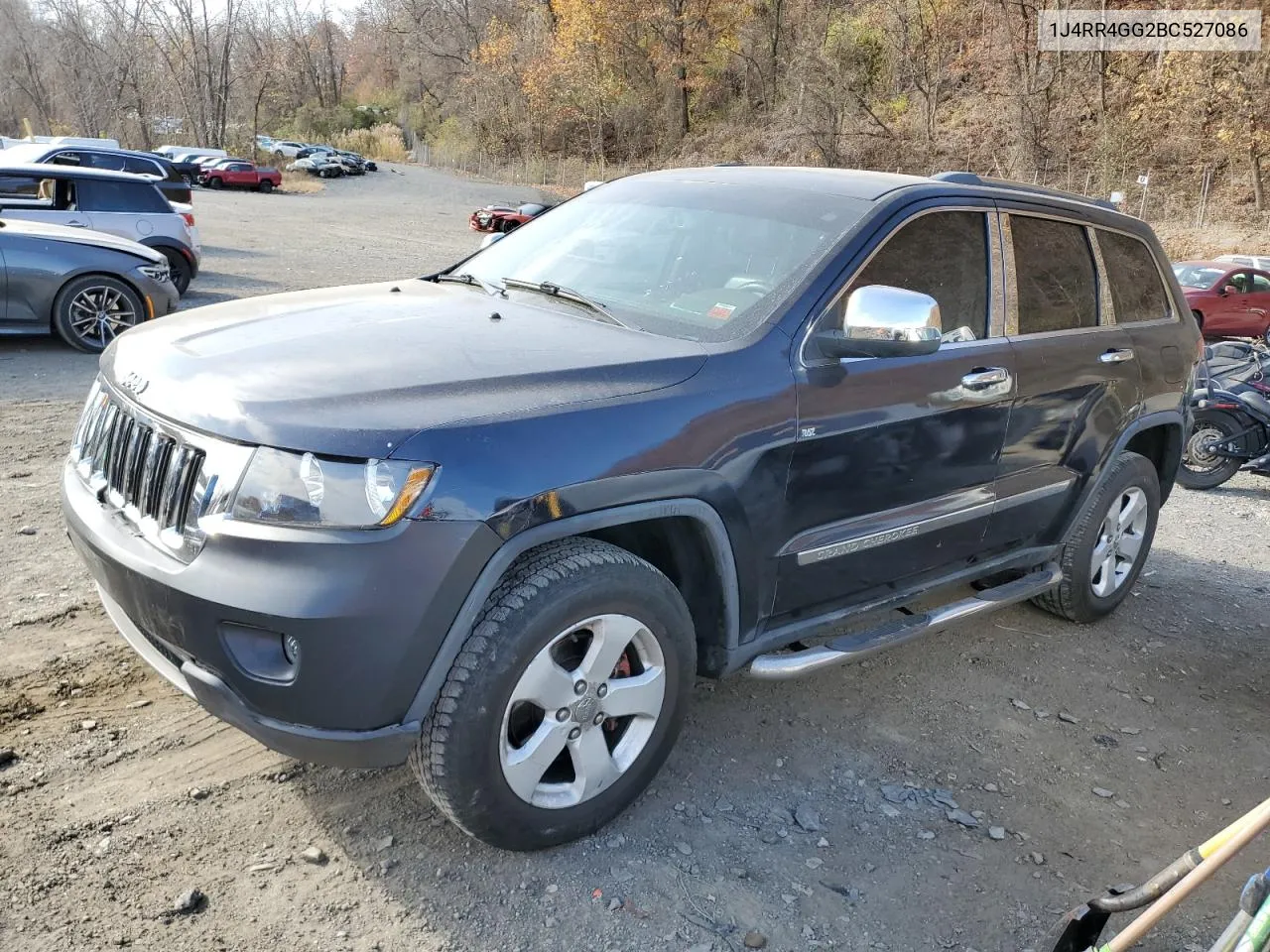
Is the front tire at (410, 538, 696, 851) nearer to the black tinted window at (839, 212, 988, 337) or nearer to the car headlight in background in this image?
the black tinted window at (839, 212, 988, 337)

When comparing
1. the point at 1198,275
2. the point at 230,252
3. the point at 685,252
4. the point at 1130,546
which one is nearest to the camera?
the point at 685,252

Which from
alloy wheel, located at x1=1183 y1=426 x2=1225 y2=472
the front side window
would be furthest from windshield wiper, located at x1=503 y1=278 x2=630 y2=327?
the front side window

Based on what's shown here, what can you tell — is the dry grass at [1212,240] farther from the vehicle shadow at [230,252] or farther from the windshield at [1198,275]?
the vehicle shadow at [230,252]

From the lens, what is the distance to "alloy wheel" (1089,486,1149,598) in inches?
180

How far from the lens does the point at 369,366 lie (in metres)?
2.66

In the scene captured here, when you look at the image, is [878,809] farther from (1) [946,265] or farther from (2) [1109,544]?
(2) [1109,544]

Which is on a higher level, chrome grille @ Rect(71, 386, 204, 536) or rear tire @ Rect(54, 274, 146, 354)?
chrome grille @ Rect(71, 386, 204, 536)

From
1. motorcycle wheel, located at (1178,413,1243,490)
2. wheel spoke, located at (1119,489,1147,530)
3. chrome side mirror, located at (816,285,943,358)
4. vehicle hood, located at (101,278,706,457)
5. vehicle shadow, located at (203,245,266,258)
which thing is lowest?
motorcycle wheel, located at (1178,413,1243,490)

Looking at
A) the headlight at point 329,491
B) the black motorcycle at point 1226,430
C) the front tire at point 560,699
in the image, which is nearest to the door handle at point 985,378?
the front tire at point 560,699

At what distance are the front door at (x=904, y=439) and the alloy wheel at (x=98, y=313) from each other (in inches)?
A: 313

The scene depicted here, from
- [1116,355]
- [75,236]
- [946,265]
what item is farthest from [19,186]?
[1116,355]

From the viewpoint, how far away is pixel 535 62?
193 ft

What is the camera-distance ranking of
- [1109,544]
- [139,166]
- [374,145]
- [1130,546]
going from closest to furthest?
[1109,544] < [1130,546] < [139,166] < [374,145]

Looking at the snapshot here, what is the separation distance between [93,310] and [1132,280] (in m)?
8.48
